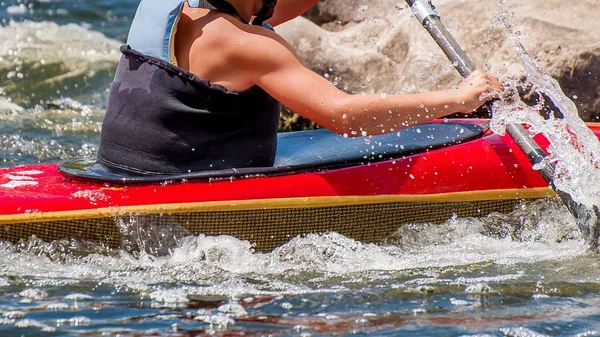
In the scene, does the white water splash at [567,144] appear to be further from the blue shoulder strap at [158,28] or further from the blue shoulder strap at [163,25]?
the blue shoulder strap at [158,28]

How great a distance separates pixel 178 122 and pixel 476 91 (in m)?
1.12

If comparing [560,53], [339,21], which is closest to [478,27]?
[560,53]

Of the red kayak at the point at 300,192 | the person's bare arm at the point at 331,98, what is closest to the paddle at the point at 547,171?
the red kayak at the point at 300,192

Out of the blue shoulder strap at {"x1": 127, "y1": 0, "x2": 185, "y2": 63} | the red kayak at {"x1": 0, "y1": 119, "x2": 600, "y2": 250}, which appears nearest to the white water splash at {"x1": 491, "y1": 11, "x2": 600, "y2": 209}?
the red kayak at {"x1": 0, "y1": 119, "x2": 600, "y2": 250}

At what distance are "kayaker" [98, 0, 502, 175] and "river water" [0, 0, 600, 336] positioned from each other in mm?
360

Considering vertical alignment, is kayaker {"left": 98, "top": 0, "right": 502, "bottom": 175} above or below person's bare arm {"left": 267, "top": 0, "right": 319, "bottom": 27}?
below

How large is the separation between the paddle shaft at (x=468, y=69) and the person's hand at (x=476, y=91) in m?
0.15

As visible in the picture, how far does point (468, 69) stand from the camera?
163 inches

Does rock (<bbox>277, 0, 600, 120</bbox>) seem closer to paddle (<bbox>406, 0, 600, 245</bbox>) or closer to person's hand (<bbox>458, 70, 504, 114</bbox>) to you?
paddle (<bbox>406, 0, 600, 245</bbox>)

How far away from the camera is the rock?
5.60 meters

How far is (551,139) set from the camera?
417 centimetres

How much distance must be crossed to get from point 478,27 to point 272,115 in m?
2.37

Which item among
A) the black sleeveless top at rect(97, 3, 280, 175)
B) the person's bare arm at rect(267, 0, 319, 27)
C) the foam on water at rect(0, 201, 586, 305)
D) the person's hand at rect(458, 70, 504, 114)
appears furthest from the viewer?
the person's bare arm at rect(267, 0, 319, 27)

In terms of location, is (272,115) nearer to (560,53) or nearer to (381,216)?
(381,216)
